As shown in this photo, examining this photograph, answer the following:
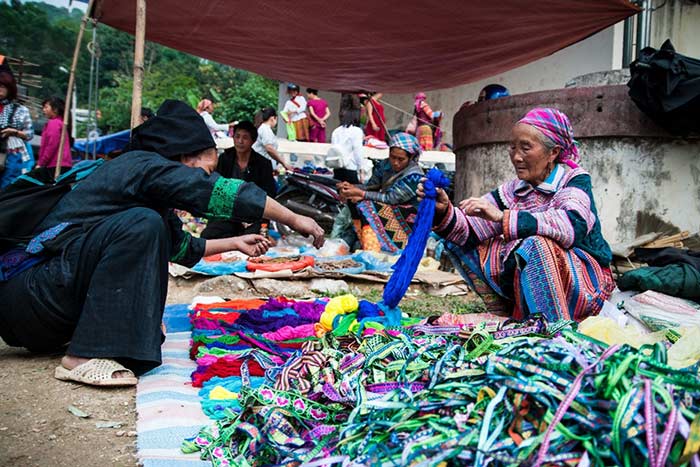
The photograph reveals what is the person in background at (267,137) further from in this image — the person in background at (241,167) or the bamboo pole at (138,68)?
the bamboo pole at (138,68)

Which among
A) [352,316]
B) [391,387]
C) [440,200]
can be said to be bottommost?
[352,316]

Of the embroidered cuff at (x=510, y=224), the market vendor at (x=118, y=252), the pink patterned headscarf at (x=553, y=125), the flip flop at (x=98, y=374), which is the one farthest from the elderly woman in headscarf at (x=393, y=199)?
the flip flop at (x=98, y=374)

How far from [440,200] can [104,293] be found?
1696mm

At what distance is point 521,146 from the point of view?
3.20m

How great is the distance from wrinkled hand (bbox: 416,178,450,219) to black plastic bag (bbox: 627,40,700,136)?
1900 millimetres

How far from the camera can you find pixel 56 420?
7.16ft

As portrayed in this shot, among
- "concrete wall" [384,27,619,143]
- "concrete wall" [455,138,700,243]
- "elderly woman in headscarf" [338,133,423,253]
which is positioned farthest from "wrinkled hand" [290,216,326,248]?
"concrete wall" [384,27,619,143]

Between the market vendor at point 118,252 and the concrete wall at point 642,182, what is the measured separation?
2.93 meters

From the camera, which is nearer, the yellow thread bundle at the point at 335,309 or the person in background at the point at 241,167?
the yellow thread bundle at the point at 335,309

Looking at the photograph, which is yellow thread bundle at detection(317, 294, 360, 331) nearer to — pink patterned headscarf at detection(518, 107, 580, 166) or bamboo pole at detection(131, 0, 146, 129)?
pink patterned headscarf at detection(518, 107, 580, 166)

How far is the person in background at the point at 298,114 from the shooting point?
12195 millimetres

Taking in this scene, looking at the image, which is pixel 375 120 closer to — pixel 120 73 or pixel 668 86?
pixel 668 86

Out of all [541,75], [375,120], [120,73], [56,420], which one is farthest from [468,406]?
[120,73]

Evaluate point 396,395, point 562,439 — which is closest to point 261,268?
point 396,395
